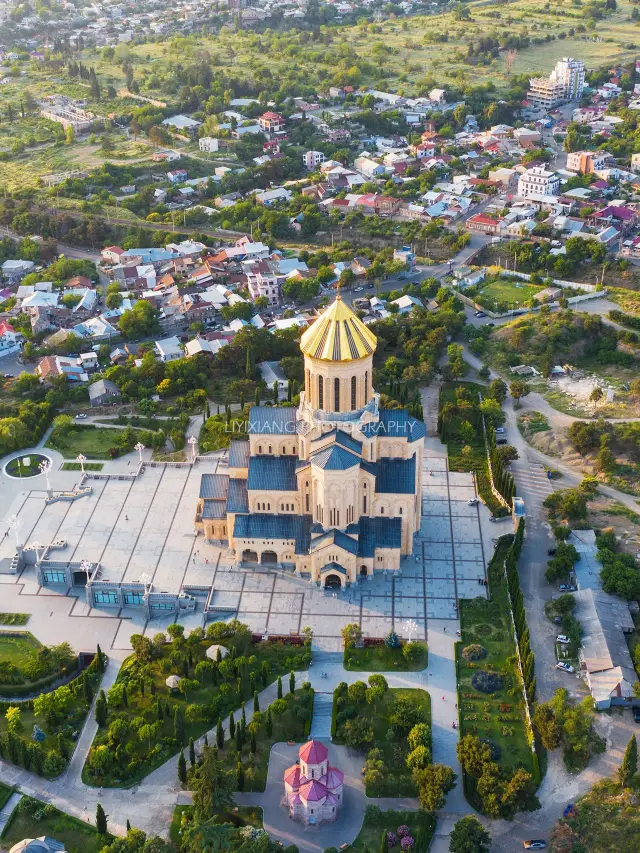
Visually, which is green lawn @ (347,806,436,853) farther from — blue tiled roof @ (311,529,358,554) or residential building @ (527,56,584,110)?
residential building @ (527,56,584,110)

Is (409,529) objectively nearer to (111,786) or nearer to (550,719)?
(550,719)

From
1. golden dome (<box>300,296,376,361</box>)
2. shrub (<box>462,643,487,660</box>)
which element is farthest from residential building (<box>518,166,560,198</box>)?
shrub (<box>462,643,487,660</box>)

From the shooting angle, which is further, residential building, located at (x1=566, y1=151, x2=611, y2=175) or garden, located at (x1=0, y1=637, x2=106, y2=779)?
residential building, located at (x1=566, y1=151, x2=611, y2=175)

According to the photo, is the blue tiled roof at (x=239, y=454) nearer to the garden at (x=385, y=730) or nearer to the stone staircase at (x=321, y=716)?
the stone staircase at (x=321, y=716)

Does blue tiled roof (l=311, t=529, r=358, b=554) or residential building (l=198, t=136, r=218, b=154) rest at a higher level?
blue tiled roof (l=311, t=529, r=358, b=554)

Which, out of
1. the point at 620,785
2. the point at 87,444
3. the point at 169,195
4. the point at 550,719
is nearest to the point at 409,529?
the point at 550,719

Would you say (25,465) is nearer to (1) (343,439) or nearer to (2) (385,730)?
(1) (343,439)
